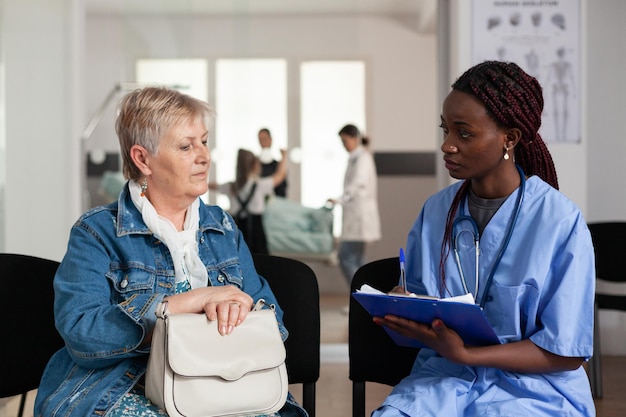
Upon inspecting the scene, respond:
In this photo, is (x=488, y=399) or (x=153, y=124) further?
(x=153, y=124)

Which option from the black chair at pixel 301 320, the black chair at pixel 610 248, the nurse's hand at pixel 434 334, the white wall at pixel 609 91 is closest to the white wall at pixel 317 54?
the white wall at pixel 609 91

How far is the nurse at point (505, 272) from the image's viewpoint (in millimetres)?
1704

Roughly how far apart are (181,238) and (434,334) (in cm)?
64

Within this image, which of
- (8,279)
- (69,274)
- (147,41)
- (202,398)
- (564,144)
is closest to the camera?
(202,398)

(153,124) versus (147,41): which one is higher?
(147,41)

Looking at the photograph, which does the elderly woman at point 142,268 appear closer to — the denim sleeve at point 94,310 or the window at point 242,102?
the denim sleeve at point 94,310

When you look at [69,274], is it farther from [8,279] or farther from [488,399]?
[488,399]

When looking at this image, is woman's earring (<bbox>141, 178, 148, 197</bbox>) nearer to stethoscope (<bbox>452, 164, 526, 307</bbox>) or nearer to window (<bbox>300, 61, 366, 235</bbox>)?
stethoscope (<bbox>452, 164, 526, 307</bbox>)

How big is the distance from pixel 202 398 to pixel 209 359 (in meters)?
0.08

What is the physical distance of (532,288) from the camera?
1729mm

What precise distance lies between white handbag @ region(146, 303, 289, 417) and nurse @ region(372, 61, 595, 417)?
0.25m

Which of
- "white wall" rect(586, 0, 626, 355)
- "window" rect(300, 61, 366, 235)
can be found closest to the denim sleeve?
Result: "window" rect(300, 61, 366, 235)

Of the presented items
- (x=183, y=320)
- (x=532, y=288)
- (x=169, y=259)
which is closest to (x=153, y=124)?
(x=169, y=259)

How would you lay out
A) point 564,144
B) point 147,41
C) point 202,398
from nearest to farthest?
point 202,398 < point 564,144 < point 147,41
